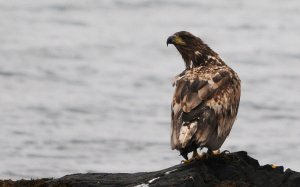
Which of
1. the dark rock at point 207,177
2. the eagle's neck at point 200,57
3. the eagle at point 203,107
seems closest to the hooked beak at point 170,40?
the eagle's neck at point 200,57

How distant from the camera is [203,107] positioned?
64.3 ft

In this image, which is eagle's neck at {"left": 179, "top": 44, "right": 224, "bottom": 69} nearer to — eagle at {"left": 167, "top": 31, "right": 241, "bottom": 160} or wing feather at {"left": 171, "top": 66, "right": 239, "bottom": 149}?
eagle at {"left": 167, "top": 31, "right": 241, "bottom": 160}

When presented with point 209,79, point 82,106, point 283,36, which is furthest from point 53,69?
point 209,79

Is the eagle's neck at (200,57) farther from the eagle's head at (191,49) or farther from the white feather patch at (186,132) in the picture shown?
the white feather patch at (186,132)

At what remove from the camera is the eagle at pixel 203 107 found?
19.1m

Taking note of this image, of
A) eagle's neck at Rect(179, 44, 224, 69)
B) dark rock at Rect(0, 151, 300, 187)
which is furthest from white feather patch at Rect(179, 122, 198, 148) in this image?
eagle's neck at Rect(179, 44, 224, 69)

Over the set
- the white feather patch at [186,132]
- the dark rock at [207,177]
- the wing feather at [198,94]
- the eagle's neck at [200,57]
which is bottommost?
the dark rock at [207,177]

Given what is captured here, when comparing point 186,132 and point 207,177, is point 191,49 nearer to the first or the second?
point 186,132

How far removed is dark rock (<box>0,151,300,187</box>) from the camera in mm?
18562

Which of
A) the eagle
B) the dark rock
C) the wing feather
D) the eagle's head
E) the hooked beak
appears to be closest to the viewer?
the dark rock

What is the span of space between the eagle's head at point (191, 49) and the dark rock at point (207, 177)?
8.32 feet

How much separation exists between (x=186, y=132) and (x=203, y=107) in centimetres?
68

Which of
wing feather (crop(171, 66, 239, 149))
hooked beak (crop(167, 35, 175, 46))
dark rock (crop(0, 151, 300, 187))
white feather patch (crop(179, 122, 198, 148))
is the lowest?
dark rock (crop(0, 151, 300, 187))

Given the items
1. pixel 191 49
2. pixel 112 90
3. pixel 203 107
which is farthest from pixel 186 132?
pixel 112 90
